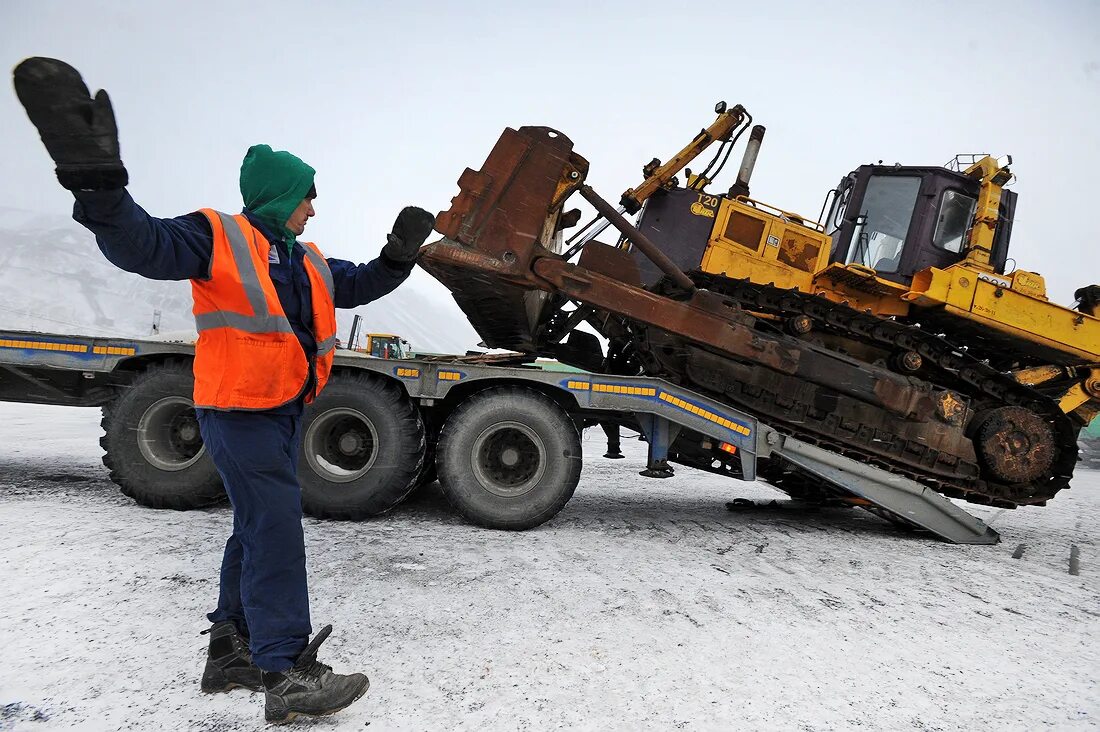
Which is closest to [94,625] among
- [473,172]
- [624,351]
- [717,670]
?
[717,670]

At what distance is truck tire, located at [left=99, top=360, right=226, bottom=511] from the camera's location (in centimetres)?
414

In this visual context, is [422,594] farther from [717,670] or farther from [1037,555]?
[1037,555]

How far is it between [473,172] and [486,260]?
0.67 metres

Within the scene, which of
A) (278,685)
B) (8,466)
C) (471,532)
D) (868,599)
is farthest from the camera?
(8,466)

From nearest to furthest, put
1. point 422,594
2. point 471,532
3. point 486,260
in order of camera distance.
Result: point 422,594 < point 471,532 < point 486,260

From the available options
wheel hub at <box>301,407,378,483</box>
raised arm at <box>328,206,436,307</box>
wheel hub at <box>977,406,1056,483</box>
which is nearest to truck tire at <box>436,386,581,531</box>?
wheel hub at <box>301,407,378,483</box>

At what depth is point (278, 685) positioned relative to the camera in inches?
68.6

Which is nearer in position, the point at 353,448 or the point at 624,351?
the point at 353,448

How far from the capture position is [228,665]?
1.89 m

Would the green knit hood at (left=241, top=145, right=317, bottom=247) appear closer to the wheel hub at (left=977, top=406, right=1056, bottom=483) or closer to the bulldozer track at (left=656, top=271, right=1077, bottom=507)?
the bulldozer track at (left=656, top=271, right=1077, bottom=507)

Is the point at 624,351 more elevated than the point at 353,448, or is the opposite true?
the point at 624,351

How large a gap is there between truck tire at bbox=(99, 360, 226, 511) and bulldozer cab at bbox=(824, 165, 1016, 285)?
5.87m

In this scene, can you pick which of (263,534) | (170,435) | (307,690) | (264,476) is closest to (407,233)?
(264,476)

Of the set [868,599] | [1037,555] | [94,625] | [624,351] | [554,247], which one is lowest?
[94,625]
